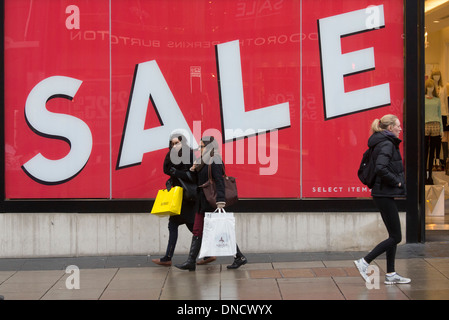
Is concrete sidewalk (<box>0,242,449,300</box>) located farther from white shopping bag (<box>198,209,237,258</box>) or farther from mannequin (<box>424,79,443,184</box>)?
mannequin (<box>424,79,443,184</box>)

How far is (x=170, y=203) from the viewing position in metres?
8.51

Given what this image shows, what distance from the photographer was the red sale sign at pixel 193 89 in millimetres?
9656

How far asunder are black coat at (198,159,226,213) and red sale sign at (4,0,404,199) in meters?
1.36

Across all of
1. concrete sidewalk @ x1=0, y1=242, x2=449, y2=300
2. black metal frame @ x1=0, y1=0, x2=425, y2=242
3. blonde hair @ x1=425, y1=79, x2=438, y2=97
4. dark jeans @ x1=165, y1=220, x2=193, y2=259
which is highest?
blonde hair @ x1=425, y1=79, x2=438, y2=97

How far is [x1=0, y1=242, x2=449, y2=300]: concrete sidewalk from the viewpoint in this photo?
727 cm

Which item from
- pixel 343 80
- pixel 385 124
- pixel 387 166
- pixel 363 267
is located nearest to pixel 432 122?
pixel 343 80

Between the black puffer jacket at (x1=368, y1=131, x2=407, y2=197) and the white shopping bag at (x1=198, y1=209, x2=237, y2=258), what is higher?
the black puffer jacket at (x1=368, y1=131, x2=407, y2=197)

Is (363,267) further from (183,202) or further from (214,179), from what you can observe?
(183,202)

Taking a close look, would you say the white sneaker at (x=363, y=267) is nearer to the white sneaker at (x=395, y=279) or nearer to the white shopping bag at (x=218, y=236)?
the white sneaker at (x=395, y=279)

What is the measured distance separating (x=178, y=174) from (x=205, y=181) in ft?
1.28

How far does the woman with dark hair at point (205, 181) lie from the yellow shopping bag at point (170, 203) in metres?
0.27

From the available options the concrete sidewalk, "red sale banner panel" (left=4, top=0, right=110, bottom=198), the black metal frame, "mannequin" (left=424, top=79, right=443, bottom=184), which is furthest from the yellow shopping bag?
"mannequin" (left=424, top=79, right=443, bottom=184)
